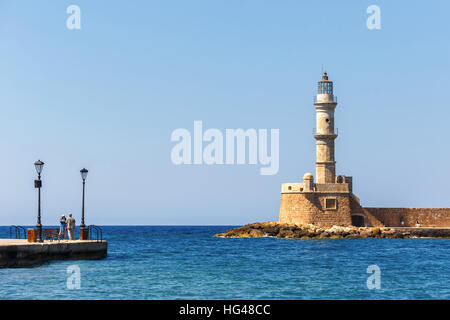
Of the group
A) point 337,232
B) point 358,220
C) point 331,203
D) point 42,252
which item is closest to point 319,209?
point 331,203

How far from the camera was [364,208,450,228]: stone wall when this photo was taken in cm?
6456

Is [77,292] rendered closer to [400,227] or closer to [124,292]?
[124,292]

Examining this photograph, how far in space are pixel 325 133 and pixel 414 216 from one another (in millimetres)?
12396

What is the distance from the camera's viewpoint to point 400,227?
210 ft

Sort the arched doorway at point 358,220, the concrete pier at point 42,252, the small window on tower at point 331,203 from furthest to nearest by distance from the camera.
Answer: the arched doorway at point 358,220
the small window on tower at point 331,203
the concrete pier at point 42,252

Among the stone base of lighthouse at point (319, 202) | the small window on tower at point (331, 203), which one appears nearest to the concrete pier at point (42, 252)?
the stone base of lighthouse at point (319, 202)

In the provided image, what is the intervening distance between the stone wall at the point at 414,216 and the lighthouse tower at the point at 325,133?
6.65 meters

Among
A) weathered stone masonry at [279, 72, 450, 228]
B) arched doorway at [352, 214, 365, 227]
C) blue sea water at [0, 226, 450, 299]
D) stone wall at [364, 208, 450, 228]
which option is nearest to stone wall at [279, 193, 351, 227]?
weathered stone masonry at [279, 72, 450, 228]

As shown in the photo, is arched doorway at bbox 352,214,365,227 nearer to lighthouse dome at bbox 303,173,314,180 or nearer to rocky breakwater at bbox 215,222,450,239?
rocky breakwater at bbox 215,222,450,239

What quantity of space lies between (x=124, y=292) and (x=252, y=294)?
151 inches

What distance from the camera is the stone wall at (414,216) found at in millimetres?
64562

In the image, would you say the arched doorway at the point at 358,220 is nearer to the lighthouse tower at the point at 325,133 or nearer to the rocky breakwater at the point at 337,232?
the rocky breakwater at the point at 337,232

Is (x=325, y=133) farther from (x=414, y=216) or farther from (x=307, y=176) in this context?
(x=414, y=216)
